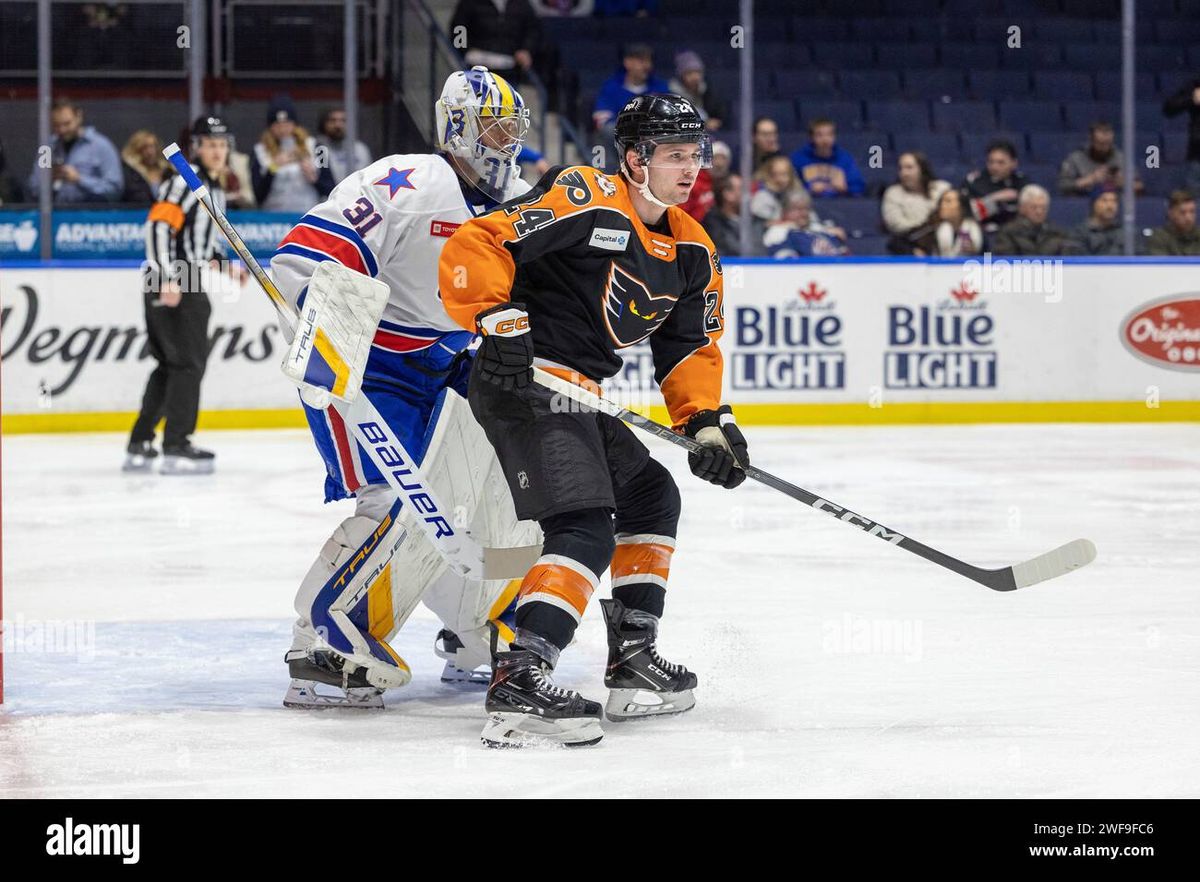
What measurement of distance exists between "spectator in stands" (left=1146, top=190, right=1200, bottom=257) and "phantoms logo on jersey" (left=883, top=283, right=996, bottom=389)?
0.99 m

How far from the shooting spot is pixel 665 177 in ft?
11.1

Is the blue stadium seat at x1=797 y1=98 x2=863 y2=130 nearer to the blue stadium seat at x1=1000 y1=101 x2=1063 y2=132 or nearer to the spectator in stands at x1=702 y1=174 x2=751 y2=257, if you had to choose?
the blue stadium seat at x1=1000 y1=101 x2=1063 y2=132

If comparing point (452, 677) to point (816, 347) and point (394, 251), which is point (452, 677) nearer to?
point (394, 251)

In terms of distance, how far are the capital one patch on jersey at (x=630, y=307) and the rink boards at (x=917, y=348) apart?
5621 mm

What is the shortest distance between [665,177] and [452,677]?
3.91ft

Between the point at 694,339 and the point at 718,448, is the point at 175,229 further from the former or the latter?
the point at 718,448

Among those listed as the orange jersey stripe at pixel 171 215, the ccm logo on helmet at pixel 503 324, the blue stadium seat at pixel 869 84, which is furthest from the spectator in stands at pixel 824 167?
the ccm logo on helmet at pixel 503 324

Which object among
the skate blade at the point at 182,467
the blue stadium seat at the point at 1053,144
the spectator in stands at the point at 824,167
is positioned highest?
the blue stadium seat at the point at 1053,144

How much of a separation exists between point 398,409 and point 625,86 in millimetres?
6574

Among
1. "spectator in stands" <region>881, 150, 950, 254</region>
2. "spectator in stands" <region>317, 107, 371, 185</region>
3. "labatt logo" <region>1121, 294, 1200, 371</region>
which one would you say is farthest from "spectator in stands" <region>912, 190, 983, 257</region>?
"spectator in stands" <region>317, 107, 371, 185</region>

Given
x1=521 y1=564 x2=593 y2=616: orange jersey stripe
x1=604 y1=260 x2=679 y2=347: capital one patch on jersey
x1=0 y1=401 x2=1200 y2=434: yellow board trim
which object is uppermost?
x1=604 y1=260 x2=679 y2=347: capital one patch on jersey

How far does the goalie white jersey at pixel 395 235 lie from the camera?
3588 mm

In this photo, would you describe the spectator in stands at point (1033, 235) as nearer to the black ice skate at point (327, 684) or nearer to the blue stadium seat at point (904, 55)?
the blue stadium seat at point (904, 55)

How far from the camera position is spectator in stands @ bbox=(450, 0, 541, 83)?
994 centimetres
